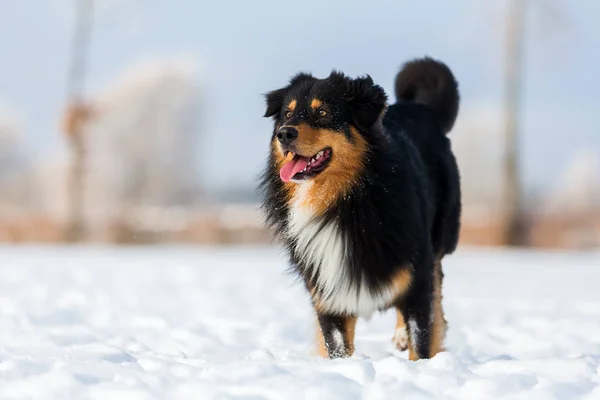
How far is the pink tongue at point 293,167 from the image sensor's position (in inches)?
185

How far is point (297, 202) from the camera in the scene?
194 inches

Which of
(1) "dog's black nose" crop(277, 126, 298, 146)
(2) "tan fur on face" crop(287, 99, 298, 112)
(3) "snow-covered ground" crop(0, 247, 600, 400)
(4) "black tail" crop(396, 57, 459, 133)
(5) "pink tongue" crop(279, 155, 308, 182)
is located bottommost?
(3) "snow-covered ground" crop(0, 247, 600, 400)

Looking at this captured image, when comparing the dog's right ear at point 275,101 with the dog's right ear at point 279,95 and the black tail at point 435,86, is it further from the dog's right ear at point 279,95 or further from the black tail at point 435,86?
the black tail at point 435,86

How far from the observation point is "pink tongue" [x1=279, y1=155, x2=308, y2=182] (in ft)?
15.4

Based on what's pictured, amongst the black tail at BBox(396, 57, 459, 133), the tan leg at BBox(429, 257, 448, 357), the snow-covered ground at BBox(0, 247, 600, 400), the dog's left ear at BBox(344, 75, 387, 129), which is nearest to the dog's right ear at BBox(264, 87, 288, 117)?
the dog's left ear at BBox(344, 75, 387, 129)

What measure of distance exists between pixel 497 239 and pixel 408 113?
17442 mm

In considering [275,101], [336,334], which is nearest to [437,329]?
[336,334]

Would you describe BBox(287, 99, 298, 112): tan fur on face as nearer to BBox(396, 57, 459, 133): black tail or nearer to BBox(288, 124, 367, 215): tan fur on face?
BBox(288, 124, 367, 215): tan fur on face

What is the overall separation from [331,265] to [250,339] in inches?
61.0

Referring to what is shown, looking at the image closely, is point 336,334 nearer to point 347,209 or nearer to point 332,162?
point 347,209

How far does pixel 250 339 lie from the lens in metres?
6.14

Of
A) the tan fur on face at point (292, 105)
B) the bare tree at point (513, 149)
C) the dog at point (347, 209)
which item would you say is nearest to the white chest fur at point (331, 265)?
the dog at point (347, 209)

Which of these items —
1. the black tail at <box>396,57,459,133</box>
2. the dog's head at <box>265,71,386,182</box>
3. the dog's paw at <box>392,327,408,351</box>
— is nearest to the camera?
the dog's head at <box>265,71,386,182</box>

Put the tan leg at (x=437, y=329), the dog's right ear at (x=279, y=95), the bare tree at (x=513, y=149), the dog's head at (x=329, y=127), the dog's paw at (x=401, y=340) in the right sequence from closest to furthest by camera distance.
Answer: the dog's head at (x=329, y=127) < the tan leg at (x=437, y=329) < the dog's right ear at (x=279, y=95) < the dog's paw at (x=401, y=340) < the bare tree at (x=513, y=149)
